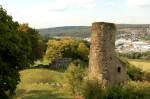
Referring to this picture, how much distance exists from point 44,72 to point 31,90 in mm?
14797

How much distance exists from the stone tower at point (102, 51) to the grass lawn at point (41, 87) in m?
5.63

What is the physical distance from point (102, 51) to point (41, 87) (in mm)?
13127

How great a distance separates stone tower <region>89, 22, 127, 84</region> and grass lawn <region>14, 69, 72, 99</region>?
5632 mm

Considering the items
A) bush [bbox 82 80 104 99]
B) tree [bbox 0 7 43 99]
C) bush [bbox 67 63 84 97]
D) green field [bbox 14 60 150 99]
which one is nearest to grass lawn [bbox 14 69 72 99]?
green field [bbox 14 60 150 99]

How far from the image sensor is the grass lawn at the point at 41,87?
142 feet

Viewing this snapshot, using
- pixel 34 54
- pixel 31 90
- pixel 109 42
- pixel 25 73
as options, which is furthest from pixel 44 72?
pixel 109 42

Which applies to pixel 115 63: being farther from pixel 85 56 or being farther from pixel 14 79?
pixel 85 56

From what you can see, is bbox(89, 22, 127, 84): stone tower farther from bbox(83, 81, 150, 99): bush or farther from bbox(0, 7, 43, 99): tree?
bbox(0, 7, 43, 99): tree

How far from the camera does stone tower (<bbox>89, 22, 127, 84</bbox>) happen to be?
3728cm

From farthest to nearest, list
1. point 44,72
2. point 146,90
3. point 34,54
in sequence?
point 34,54 < point 44,72 < point 146,90

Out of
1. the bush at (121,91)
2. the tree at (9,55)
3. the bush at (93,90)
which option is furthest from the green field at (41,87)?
the tree at (9,55)

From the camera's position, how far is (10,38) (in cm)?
3569

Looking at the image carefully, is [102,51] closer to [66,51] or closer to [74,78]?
[74,78]

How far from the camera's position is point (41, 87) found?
159ft
